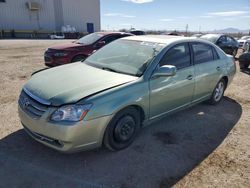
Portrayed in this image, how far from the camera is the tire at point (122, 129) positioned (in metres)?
3.11

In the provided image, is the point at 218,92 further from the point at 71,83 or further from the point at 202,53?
the point at 71,83

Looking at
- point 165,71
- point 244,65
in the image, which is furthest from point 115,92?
point 244,65

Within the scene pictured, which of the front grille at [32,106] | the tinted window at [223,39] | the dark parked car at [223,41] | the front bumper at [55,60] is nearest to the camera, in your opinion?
the front grille at [32,106]

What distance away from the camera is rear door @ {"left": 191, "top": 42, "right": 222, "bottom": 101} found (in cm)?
440

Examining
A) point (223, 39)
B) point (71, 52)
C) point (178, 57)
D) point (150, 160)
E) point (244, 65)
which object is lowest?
point (150, 160)

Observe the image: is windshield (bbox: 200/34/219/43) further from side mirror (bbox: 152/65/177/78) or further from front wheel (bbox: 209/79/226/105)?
side mirror (bbox: 152/65/177/78)

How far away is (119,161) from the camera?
123 inches

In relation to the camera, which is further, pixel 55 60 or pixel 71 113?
pixel 55 60

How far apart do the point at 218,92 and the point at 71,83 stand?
12.1 feet

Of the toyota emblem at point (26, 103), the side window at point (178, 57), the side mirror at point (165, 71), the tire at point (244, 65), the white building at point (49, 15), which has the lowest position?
the tire at point (244, 65)

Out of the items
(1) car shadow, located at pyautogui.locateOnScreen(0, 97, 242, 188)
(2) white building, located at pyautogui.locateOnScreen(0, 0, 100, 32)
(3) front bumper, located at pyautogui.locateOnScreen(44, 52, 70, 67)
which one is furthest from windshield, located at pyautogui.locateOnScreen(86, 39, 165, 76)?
(2) white building, located at pyautogui.locateOnScreen(0, 0, 100, 32)

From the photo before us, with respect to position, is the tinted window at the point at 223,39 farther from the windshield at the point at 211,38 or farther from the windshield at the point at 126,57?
the windshield at the point at 126,57

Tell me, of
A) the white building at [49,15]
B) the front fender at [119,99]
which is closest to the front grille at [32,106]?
the front fender at [119,99]

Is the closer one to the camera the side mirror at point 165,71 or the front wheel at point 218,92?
the side mirror at point 165,71
